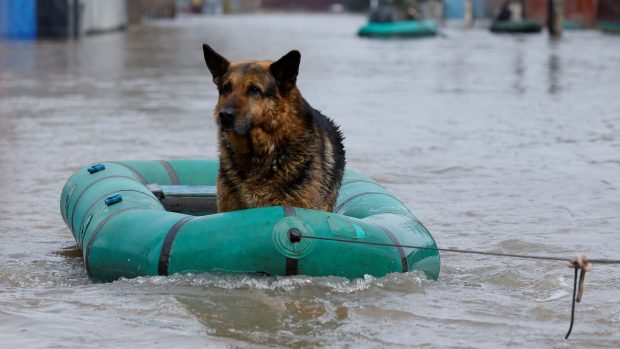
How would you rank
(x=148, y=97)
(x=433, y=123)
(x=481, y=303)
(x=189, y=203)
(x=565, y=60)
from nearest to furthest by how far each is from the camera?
(x=481, y=303), (x=189, y=203), (x=433, y=123), (x=148, y=97), (x=565, y=60)

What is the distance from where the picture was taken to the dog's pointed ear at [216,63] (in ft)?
A: 23.3

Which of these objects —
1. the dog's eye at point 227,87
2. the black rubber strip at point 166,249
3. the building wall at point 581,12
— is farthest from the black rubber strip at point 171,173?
the building wall at point 581,12

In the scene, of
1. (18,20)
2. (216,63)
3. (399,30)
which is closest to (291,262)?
(216,63)

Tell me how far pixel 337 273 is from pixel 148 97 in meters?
14.6

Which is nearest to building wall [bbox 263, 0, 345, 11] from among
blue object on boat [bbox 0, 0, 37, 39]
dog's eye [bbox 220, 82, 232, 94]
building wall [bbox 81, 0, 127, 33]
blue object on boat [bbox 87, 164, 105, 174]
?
building wall [bbox 81, 0, 127, 33]

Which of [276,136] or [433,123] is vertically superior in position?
[276,136]

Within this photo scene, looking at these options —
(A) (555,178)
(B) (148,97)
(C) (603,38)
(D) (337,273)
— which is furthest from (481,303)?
(C) (603,38)

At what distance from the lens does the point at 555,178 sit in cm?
1241

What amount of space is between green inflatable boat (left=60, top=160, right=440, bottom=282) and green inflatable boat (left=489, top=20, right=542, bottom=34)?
4625 centimetres

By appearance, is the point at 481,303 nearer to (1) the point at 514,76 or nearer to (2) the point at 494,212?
(2) the point at 494,212

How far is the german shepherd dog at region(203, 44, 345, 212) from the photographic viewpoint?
22.7 feet

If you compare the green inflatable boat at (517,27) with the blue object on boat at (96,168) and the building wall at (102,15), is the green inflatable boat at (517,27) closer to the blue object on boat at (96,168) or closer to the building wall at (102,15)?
the building wall at (102,15)

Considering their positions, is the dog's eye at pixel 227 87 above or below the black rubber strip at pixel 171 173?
above

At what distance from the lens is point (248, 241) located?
688 centimetres
